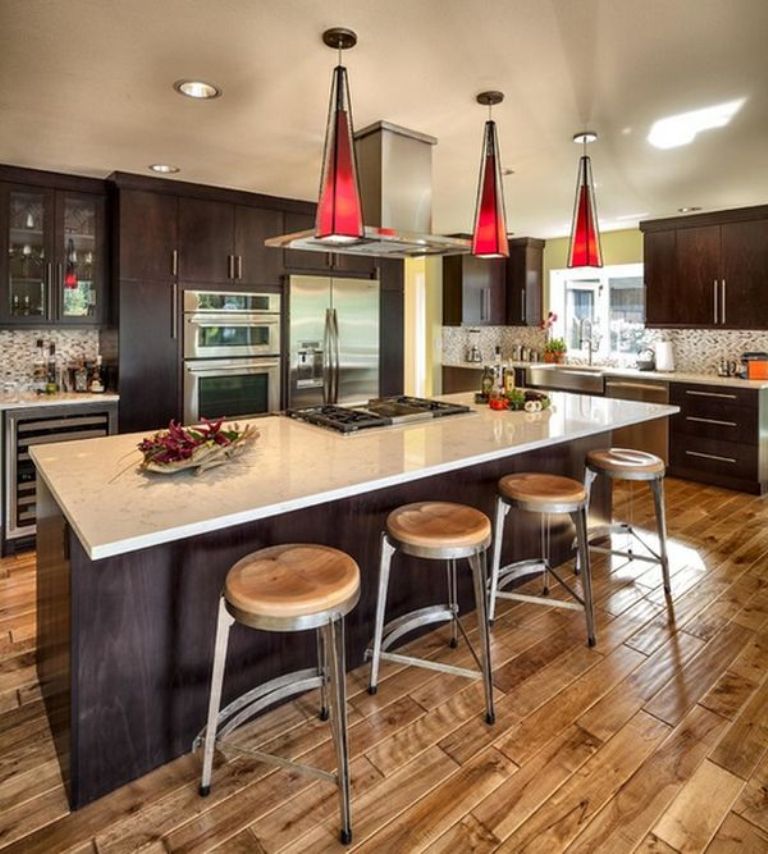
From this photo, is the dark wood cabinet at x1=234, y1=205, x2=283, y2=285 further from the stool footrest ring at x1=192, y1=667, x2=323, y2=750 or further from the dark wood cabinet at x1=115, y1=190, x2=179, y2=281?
the stool footrest ring at x1=192, y1=667, x2=323, y2=750

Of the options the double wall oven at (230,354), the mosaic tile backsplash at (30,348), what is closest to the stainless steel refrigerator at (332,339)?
the double wall oven at (230,354)

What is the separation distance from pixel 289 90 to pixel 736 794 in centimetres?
313

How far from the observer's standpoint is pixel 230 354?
15.0ft

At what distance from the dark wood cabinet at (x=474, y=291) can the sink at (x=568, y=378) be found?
0.93 metres

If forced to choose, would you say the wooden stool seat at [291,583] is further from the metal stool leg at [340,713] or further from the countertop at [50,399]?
the countertop at [50,399]

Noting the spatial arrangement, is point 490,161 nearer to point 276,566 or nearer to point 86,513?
point 276,566

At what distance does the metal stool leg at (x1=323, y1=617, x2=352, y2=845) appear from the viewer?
5.34ft

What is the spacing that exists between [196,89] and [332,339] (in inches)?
101

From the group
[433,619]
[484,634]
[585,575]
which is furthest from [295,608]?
[585,575]

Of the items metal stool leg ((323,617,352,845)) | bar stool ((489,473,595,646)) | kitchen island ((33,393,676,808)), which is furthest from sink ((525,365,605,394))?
metal stool leg ((323,617,352,845))

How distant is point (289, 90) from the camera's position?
8.75 feet

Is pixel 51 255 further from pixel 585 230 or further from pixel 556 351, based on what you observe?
pixel 556 351

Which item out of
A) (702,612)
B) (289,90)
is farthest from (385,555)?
(289,90)

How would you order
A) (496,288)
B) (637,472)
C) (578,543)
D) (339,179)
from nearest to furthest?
(339,179) → (578,543) → (637,472) → (496,288)
